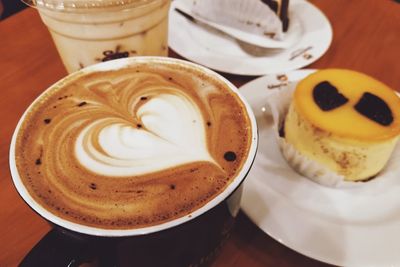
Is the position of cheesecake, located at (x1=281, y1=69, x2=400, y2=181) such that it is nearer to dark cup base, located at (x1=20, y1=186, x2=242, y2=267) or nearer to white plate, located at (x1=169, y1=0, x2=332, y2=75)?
white plate, located at (x1=169, y1=0, x2=332, y2=75)

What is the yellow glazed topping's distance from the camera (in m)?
0.82

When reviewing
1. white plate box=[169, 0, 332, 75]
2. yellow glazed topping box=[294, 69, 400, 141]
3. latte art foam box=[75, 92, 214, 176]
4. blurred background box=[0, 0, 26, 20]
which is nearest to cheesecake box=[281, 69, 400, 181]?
yellow glazed topping box=[294, 69, 400, 141]

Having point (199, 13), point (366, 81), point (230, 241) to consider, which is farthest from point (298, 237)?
point (199, 13)

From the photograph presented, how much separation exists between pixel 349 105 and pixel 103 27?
0.58m

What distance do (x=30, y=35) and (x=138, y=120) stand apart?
0.72 metres

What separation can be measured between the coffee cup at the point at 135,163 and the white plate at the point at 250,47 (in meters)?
0.39

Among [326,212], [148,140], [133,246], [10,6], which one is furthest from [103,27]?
[10,6]

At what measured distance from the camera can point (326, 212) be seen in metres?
0.75

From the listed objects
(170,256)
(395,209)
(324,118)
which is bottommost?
(395,209)

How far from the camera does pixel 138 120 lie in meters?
0.63

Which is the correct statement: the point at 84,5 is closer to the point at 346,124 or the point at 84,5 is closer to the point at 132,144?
the point at 132,144

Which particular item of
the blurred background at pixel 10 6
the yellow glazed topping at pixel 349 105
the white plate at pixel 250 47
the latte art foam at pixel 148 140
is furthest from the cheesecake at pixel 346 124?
the blurred background at pixel 10 6

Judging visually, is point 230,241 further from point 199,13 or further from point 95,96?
point 199,13

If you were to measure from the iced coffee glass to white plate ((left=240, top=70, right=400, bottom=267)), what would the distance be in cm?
37
